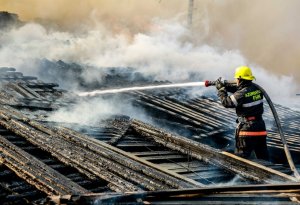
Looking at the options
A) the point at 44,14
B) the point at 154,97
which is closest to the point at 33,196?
the point at 154,97

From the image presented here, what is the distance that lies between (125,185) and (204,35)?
2546cm

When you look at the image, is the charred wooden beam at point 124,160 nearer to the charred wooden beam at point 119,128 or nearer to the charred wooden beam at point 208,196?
the charred wooden beam at point 119,128

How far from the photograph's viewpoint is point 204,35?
2812 cm

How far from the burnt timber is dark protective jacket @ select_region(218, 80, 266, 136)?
750 mm

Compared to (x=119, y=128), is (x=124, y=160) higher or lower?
lower

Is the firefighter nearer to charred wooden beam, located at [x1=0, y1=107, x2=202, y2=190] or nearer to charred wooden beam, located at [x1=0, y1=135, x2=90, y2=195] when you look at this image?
charred wooden beam, located at [x1=0, y1=107, x2=202, y2=190]

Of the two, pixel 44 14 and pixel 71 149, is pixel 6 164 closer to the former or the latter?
pixel 71 149

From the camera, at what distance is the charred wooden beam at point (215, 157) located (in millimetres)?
4555

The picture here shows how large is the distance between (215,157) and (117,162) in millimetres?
1474

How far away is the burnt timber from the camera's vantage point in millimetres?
3316

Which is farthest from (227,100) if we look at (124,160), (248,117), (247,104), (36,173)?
(36,173)

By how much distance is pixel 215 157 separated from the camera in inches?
200

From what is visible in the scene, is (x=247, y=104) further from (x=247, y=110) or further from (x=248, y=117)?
(x=248, y=117)

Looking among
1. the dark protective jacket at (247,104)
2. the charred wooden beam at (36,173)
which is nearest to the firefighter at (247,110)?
the dark protective jacket at (247,104)
